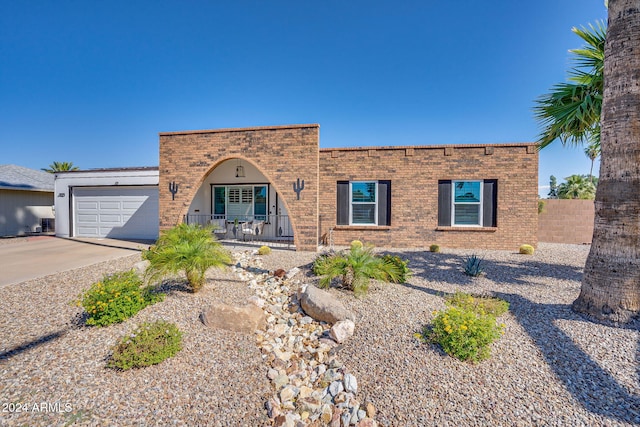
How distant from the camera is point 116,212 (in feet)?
42.6

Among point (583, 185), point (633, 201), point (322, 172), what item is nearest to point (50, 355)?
point (633, 201)

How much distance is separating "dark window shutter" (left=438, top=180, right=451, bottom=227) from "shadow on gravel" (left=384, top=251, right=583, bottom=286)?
7.07ft

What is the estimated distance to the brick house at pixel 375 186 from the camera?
378 inches

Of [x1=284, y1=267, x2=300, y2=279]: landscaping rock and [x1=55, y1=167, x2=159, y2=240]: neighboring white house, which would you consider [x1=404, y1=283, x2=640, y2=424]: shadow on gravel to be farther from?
[x1=55, y1=167, x2=159, y2=240]: neighboring white house

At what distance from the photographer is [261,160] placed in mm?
9812

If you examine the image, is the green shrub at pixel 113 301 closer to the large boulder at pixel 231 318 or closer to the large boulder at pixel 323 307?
the large boulder at pixel 231 318

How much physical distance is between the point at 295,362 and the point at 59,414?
8.08 feet

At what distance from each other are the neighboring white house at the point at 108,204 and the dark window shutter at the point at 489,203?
1329 centimetres

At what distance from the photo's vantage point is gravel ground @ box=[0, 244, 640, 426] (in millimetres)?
2793

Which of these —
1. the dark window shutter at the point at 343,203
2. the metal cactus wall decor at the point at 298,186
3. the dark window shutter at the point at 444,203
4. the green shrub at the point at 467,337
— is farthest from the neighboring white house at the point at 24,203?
the dark window shutter at the point at 444,203

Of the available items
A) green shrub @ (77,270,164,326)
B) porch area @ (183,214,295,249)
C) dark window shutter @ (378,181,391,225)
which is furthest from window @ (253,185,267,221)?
green shrub @ (77,270,164,326)

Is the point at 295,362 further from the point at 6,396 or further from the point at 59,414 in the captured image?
the point at 6,396

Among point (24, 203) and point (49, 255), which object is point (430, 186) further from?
point (24, 203)

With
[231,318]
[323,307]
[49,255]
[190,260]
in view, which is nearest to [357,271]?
[323,307]
